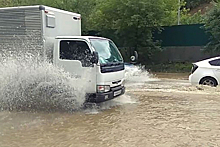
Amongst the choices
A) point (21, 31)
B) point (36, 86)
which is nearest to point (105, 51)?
point (36, 86)

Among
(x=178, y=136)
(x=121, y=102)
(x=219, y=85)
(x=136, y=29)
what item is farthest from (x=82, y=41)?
(x=136, y=29)

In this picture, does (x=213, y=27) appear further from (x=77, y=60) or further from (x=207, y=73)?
(x=77, y=60)

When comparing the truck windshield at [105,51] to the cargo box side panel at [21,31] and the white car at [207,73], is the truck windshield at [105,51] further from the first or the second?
the white car at [207,73]

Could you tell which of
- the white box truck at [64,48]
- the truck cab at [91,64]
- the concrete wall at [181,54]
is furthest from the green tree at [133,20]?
the truck cab at [91,64]

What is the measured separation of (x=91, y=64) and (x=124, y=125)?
2.03 metres

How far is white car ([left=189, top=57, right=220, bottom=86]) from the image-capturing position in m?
12.2

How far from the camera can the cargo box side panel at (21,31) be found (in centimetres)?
900

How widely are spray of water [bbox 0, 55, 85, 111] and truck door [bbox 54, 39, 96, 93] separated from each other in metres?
0.17

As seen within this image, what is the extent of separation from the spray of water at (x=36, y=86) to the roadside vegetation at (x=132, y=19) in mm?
13771

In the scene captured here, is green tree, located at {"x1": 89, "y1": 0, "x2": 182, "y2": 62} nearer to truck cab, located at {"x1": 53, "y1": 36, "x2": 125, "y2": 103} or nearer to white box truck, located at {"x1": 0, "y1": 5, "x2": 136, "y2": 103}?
white box truck, located at {"x1": 0, "y1": 5, "x2": 136, "y2": 103}

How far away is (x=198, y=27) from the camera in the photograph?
22.8 meters

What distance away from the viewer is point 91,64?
339 inches

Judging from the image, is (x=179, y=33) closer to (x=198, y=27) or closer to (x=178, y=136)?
(x=198, y=27)

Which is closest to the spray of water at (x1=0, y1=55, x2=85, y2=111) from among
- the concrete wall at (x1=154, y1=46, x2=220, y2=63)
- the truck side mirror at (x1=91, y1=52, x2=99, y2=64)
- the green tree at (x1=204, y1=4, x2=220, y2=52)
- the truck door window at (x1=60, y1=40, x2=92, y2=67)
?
the truck door window at (x1=60, y1=40, x2=92, y2=67)
